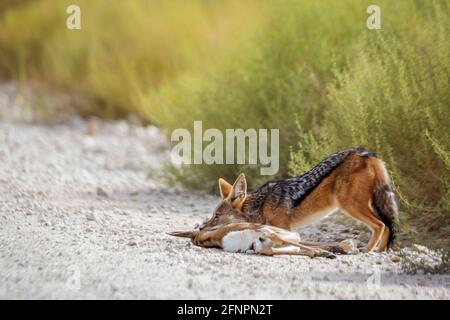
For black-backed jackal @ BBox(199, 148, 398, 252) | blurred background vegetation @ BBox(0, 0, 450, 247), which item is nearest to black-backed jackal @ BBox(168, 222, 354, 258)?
black-backed jackal @ BBox(199, 148, 398, 252)

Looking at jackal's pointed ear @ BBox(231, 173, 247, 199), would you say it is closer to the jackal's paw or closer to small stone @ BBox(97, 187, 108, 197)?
the jackal's paw

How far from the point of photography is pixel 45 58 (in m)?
15.5

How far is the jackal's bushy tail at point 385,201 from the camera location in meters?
5.98

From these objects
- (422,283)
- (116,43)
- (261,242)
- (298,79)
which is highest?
(116,43)

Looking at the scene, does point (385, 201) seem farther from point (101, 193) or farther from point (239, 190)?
point (101, 193)

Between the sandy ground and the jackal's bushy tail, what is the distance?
283 mm

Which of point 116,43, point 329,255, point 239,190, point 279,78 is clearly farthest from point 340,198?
point 116,43

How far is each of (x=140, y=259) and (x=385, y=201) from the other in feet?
5.52

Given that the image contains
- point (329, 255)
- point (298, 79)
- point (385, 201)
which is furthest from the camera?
point (298, 79)

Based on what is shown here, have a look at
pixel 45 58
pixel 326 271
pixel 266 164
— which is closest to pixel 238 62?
pixel 266 164

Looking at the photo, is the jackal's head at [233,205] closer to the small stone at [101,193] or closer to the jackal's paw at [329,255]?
the jackal's paw at [329,255]

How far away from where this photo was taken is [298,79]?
8.27 meters

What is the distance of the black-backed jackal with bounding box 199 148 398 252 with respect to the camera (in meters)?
5.99

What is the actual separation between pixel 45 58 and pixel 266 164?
324 inches
